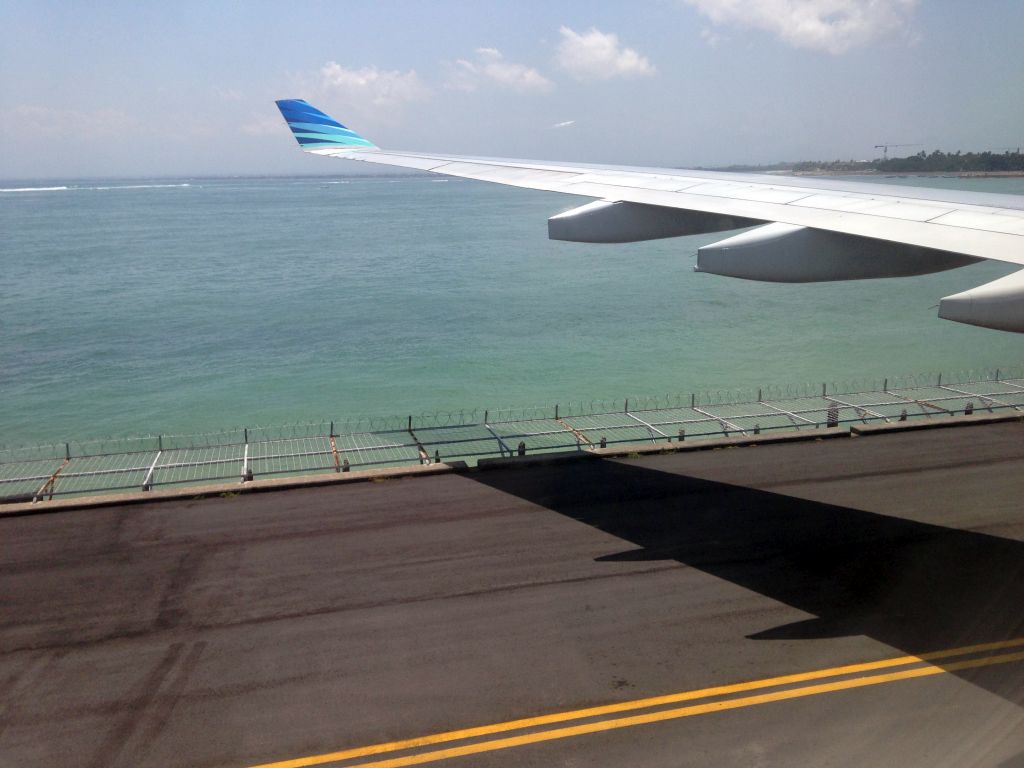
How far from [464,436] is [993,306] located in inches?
686

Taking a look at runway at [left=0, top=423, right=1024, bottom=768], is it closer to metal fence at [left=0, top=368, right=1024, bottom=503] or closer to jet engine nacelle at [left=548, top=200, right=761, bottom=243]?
metal fence at [left=0, top=368, right=1024, bottom=503]

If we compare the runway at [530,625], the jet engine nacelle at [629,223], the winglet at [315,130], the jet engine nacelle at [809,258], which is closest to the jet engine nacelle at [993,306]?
the jet engine nacelle at [809,258]

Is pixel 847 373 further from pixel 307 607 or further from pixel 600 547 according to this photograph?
pixel 307 607

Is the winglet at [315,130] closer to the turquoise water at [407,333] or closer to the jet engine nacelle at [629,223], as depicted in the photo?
the jet engine nacelle at [629,223]

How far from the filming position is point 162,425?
31875 mm

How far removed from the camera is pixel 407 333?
45.1 meters

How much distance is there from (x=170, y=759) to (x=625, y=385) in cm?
2940

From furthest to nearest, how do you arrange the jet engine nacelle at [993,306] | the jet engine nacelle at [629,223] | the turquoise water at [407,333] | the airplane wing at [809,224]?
the turquoise water at [407,333] → the jet engine nacelle at [629,223] → the airplane wing at [809,224] → the jet engine nacelle at [993,306]

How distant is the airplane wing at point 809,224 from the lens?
8.02 m

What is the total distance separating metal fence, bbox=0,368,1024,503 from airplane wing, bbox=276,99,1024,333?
4918mm

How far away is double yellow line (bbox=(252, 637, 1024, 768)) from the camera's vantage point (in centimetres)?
742

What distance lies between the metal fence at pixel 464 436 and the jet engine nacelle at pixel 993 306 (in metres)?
9.51

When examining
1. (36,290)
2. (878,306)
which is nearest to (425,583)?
(878,306)

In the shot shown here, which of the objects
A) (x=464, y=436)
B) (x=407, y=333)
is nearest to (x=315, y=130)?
(x=464, y=436)
